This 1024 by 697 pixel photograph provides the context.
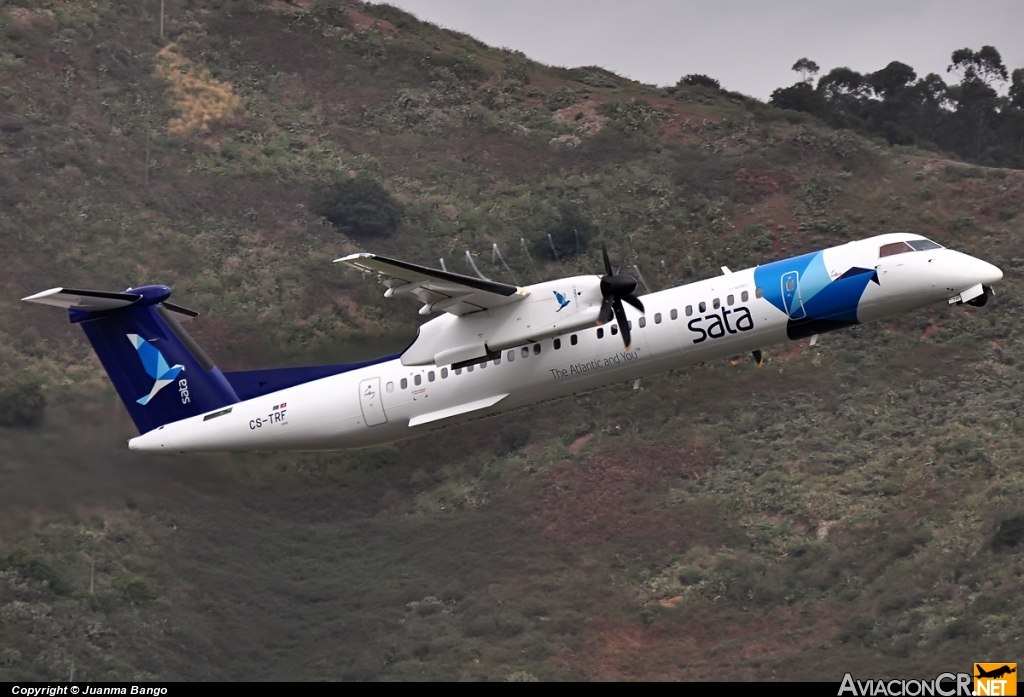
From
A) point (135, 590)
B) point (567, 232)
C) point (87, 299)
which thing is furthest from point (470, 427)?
point (87, 299)

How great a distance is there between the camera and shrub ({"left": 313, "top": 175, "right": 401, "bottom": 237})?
55031 mm

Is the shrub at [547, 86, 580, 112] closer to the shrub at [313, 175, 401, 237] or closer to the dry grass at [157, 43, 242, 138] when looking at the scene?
the shrub at [313, 175, 401, 237]

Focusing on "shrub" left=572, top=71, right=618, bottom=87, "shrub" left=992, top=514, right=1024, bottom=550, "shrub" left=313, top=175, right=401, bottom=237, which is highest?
"shrub" left=572, top=71, right=618, bottom=87

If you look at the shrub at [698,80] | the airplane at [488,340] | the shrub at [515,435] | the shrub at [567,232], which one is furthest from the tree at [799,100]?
the airplane at [488,340]

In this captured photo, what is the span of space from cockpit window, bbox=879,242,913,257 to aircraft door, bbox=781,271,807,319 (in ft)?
6.21

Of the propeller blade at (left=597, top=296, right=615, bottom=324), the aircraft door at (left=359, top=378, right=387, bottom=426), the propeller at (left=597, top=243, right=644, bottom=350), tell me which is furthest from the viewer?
the aircraft door at (left=359, top=378, right=387, bottom=426)

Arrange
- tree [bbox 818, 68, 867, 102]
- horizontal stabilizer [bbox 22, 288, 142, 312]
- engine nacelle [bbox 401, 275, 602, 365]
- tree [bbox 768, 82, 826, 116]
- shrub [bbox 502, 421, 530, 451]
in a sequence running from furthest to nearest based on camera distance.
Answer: tree [bbox 818, 68, 867, 102] < tree [bbox 768, 82, 826, 116] < shrub [bbox 502, 421, 530, 451] < horizontal stabilizer [bbox 22, 288, 142, 312] < engine nacelle [bbox 401, 275, 602, 365]

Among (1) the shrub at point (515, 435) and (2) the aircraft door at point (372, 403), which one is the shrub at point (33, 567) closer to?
(2) the aircraft door at point (372, 403)

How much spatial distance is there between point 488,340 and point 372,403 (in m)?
3.44

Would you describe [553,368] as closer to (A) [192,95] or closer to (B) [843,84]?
(A) [192,95]

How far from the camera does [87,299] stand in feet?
96.0

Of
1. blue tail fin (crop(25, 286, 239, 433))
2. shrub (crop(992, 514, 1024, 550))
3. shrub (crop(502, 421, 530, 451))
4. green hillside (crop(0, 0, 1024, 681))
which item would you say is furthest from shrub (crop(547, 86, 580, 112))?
blue tail fin (crop(25, 286, 239, 433))

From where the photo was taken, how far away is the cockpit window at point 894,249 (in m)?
27.7

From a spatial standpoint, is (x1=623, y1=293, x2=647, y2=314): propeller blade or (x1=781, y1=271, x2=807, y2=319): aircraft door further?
(x1=781, y1=271, x2=807, y2=319): aircraft door
